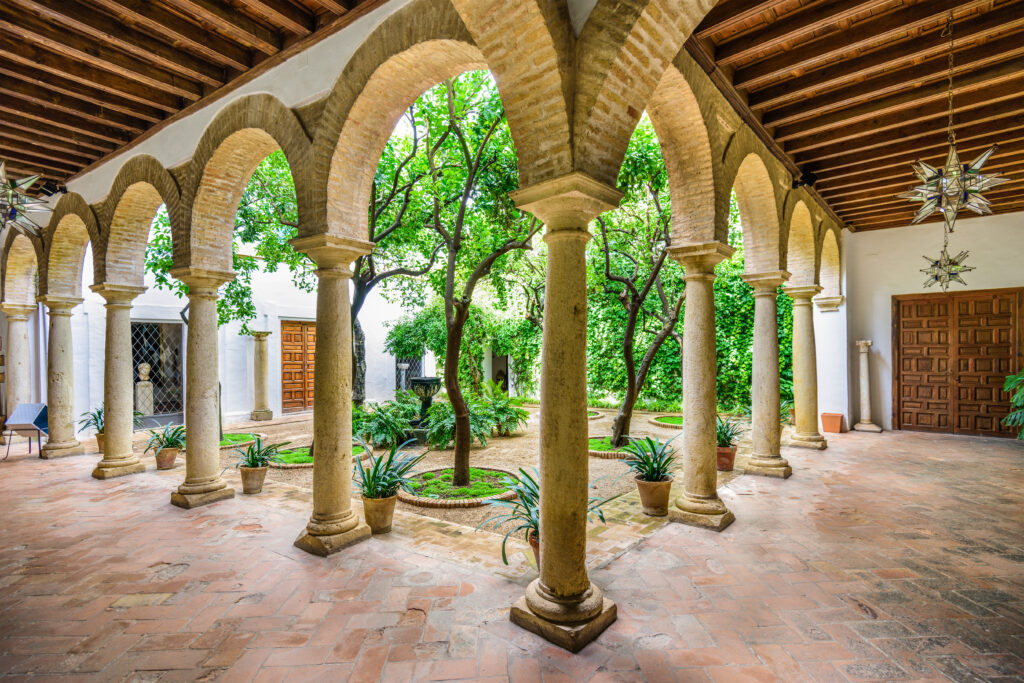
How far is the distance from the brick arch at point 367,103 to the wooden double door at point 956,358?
412 inches

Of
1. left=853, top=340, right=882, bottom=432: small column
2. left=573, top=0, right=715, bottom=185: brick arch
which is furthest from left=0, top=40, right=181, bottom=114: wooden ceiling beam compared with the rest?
left=853, top=340, right=882, bottom=432: small column

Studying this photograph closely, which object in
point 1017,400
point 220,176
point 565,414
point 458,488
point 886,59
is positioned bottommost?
point 458,488

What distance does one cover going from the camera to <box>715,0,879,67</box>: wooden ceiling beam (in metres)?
3.87

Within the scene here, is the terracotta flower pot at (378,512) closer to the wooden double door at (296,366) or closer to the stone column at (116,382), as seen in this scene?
the stone column at (116,382)

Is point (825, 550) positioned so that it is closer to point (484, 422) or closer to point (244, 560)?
point (244, 560)

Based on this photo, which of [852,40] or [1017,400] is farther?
[1017,400]

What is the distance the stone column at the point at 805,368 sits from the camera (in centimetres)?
782

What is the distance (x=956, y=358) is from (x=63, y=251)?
15714 millimetres

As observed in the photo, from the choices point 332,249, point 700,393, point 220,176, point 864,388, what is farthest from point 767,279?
point 220,176

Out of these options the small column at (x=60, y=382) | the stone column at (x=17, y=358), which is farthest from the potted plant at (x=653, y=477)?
the stone column at (x=17, y=358)

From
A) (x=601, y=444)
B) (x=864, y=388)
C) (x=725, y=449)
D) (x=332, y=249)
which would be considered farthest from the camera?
(x=864, y=388)

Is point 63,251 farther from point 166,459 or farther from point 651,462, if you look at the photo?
point 651,462

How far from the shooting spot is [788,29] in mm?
4102

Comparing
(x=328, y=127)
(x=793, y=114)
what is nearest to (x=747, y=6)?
(x=793, y=114)
